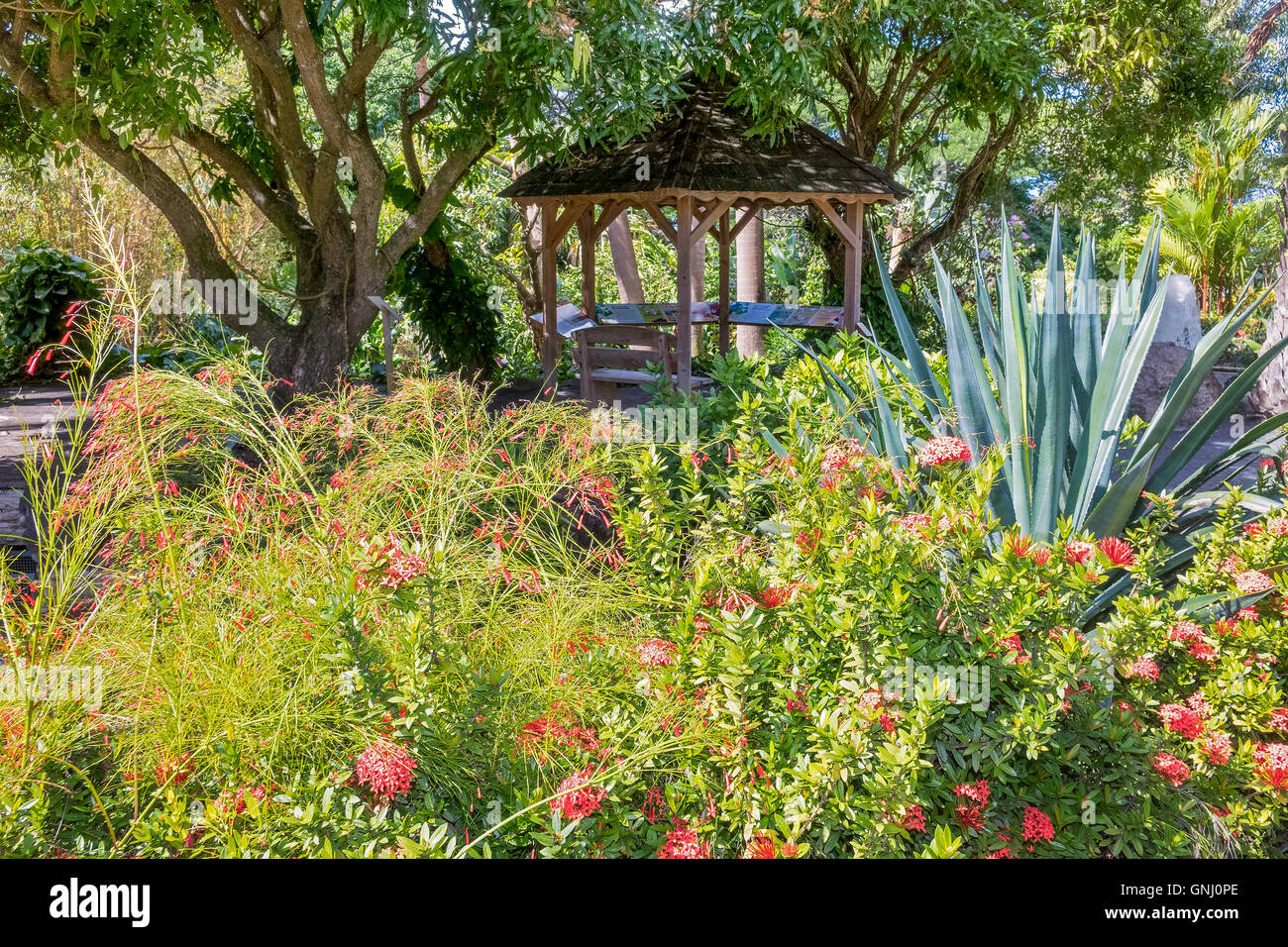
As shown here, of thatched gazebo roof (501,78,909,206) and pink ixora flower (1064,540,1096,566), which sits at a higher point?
thatched gazebo roof (501,78,909,206)

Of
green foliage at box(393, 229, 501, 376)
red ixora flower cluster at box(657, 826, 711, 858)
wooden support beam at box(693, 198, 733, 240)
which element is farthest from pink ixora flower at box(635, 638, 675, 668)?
green foliage at box(393, 229, 501, 376)

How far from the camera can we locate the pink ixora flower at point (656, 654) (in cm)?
214

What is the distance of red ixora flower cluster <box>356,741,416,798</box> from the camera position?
1.83 metres

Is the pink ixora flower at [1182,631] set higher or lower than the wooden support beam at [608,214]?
lower

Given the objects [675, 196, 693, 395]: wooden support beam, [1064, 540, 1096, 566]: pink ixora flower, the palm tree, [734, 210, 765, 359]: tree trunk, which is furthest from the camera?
the palm tree

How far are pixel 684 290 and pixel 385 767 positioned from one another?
7001 millimetres

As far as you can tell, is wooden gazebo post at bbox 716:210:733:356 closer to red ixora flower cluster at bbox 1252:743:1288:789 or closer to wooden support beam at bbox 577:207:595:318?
wooden support beam at bbox 577:207:595:318

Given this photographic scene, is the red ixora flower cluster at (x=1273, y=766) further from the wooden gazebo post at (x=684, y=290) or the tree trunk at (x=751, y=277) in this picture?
the tree trunk at (x=751, y=277)

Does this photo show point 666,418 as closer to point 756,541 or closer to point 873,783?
point 756,541

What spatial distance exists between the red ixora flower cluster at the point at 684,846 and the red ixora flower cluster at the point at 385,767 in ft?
1.66

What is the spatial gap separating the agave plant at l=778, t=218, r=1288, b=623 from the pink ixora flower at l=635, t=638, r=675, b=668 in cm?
109

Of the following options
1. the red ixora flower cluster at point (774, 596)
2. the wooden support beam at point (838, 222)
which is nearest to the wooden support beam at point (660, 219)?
the wooden support beam at point (838, 222)

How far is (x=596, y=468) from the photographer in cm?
301

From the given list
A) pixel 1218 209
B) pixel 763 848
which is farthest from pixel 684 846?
pixel 1218 209
